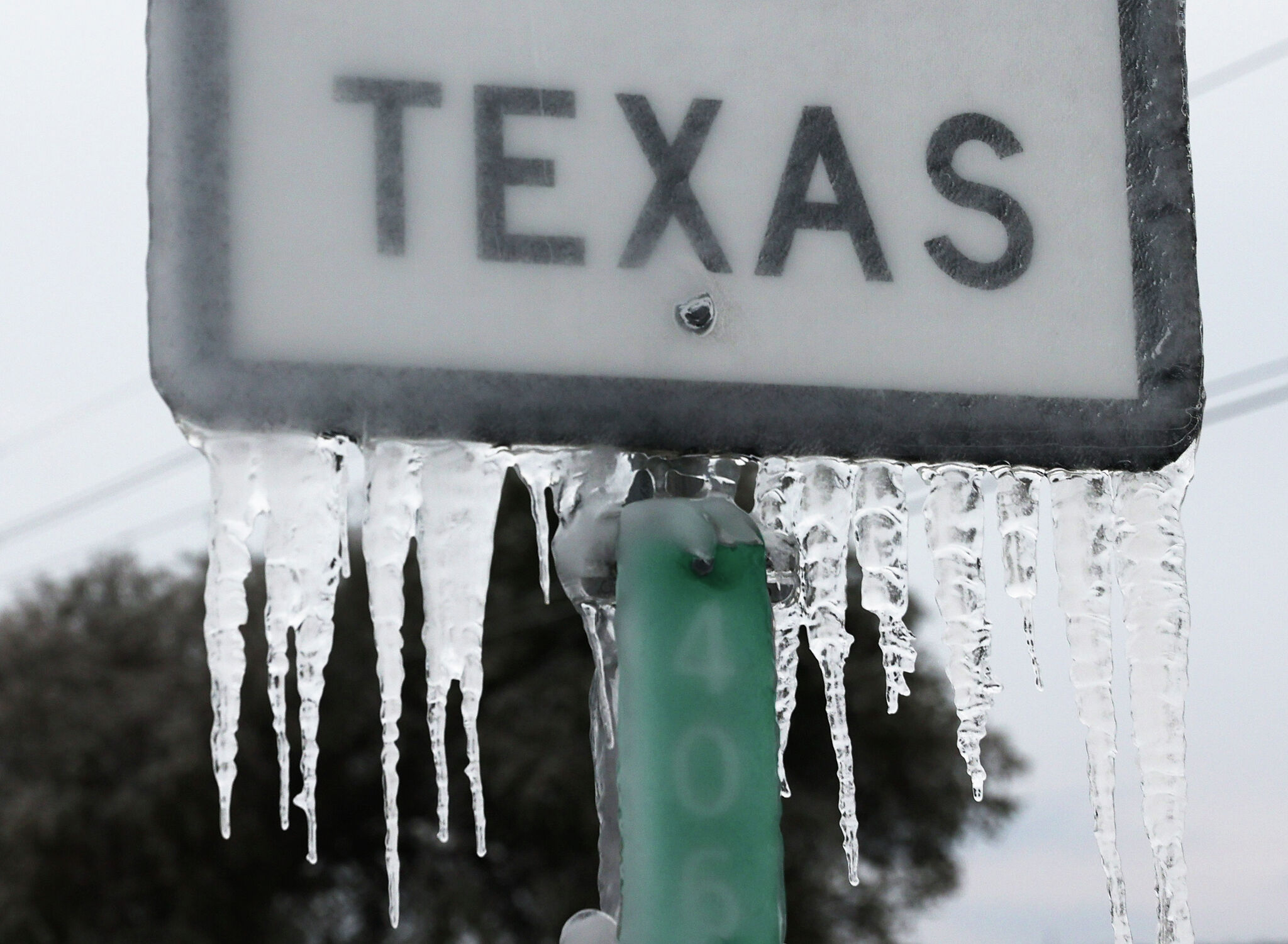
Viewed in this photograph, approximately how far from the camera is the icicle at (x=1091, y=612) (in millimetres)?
1005

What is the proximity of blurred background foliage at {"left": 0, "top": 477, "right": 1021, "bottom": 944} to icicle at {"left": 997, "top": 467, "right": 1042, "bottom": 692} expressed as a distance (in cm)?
953

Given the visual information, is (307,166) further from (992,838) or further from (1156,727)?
(992,838)

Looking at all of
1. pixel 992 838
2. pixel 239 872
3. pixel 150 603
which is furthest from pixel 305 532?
pixel 150 603

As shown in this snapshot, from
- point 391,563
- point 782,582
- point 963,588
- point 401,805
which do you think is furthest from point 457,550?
point 401,805

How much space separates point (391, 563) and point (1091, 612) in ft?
1.40

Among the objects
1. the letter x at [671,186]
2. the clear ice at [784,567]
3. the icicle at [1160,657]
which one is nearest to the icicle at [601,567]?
the clear ice at [784,567]

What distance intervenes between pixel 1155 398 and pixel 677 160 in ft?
0.93

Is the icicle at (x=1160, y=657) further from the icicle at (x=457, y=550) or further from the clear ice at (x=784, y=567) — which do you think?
the icicle at (x=457, y=550)

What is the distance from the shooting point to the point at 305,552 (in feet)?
3.13

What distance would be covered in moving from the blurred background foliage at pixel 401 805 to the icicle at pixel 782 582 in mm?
9520

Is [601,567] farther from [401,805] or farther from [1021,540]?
[401,805]

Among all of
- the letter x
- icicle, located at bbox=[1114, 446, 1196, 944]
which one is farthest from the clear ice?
the letter x

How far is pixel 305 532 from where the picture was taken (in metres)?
0.94

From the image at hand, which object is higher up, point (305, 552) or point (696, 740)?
point (305, 552)
